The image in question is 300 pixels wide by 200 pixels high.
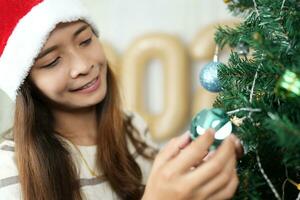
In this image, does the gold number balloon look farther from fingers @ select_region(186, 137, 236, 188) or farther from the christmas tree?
fingers @ select_region(186, 137, 236, 188)

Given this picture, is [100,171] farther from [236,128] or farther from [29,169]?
[236,128]

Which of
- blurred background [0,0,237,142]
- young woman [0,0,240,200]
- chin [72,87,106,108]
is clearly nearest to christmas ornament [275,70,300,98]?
young woman [0,0,240,200]

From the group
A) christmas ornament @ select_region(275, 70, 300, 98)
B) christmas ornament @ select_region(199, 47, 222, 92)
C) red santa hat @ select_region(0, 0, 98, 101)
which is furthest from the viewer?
red santa hat @ select_region(0, 0, 98, 101)

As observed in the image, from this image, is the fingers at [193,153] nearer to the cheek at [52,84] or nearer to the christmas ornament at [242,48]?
the christmas ornament at [242,48]

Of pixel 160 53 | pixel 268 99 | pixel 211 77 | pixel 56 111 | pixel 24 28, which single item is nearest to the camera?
pixel 268 99

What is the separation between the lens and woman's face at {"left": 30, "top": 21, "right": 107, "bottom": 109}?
802 mm

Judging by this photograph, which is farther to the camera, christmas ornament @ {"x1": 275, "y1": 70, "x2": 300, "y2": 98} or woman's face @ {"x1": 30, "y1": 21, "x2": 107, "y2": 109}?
woman's face @ {"x1": 30, "y1": 21, "x2": 107, "y2": 109}

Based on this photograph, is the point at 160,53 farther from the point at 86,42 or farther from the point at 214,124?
the point at 214,124

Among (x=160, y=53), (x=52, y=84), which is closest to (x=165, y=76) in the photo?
(x=160, y=53)

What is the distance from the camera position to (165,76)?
1.59m

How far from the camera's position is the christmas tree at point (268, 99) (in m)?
0.38

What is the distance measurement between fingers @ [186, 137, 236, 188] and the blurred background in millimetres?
1090

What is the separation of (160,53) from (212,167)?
1219mm

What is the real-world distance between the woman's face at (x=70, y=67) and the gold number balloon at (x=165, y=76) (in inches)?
27.2
